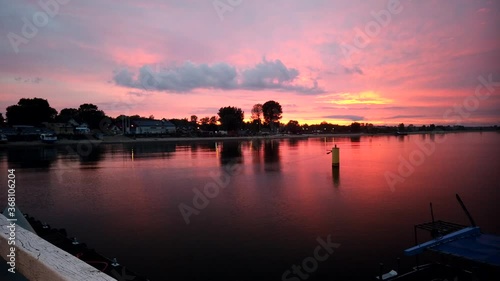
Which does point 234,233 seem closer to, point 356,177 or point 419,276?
point 419,276

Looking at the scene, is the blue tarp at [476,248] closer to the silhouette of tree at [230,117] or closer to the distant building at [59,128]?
the distant building at [59,128]

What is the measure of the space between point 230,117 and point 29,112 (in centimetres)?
8627

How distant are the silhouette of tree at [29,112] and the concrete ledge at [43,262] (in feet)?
471

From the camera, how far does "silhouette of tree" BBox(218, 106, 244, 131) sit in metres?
170

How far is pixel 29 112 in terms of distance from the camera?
122m

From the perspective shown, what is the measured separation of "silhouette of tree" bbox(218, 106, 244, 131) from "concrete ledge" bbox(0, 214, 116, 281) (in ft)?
542

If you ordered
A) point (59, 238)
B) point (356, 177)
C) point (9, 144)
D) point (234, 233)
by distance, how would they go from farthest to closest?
1. point (9, 144)
2. point (356, 177)
3. point (234, 233)
4. point (59, 238)

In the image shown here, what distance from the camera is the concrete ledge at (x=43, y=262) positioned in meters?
2.92

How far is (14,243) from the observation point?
11.9ft

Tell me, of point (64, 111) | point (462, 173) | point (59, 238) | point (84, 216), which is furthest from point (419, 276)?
point (64, 111)

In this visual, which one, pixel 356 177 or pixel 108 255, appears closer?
pixel 108 255

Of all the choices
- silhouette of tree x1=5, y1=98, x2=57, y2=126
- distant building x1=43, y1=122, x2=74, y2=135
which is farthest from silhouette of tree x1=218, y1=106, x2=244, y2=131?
silhouette of tree x1=5, y1=98, x2=57, y2=126

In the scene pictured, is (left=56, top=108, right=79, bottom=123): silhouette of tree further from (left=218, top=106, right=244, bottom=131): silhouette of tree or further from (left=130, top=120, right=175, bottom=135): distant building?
(left=218, top=106, right=244, bottom=131): silhouette of tree

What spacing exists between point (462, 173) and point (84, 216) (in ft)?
122
